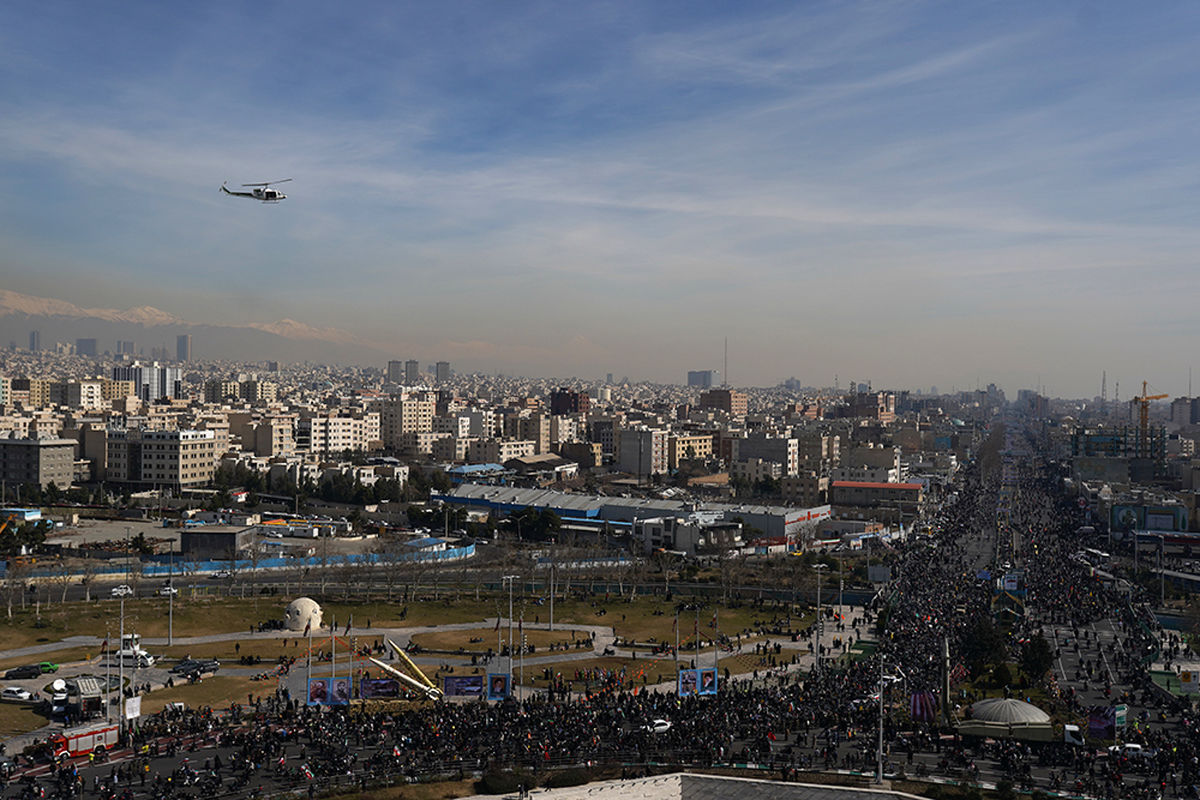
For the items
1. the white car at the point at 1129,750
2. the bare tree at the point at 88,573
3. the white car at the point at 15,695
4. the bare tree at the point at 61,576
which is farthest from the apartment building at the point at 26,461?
the white car at the point at 1129,750

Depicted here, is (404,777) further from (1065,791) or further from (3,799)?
(1065,791)

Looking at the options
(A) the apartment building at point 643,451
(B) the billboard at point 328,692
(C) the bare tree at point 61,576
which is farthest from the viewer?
(A) the apartment building at point 643,451

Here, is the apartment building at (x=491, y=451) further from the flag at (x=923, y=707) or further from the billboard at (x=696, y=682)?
the flag at (x=923, y=707)

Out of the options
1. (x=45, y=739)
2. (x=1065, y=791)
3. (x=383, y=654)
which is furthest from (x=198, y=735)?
(x=1065, y=791)

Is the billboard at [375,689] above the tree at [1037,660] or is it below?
below

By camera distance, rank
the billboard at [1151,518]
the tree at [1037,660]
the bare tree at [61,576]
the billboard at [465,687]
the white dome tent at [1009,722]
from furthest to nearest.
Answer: the billboard at [1151,518] → the bare tree at [61,576] → the tree at [1037,660] → the billboard at [465,687] → the white dome tent at [1009,722]

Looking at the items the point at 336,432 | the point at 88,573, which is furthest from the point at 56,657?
the point at 336,432
